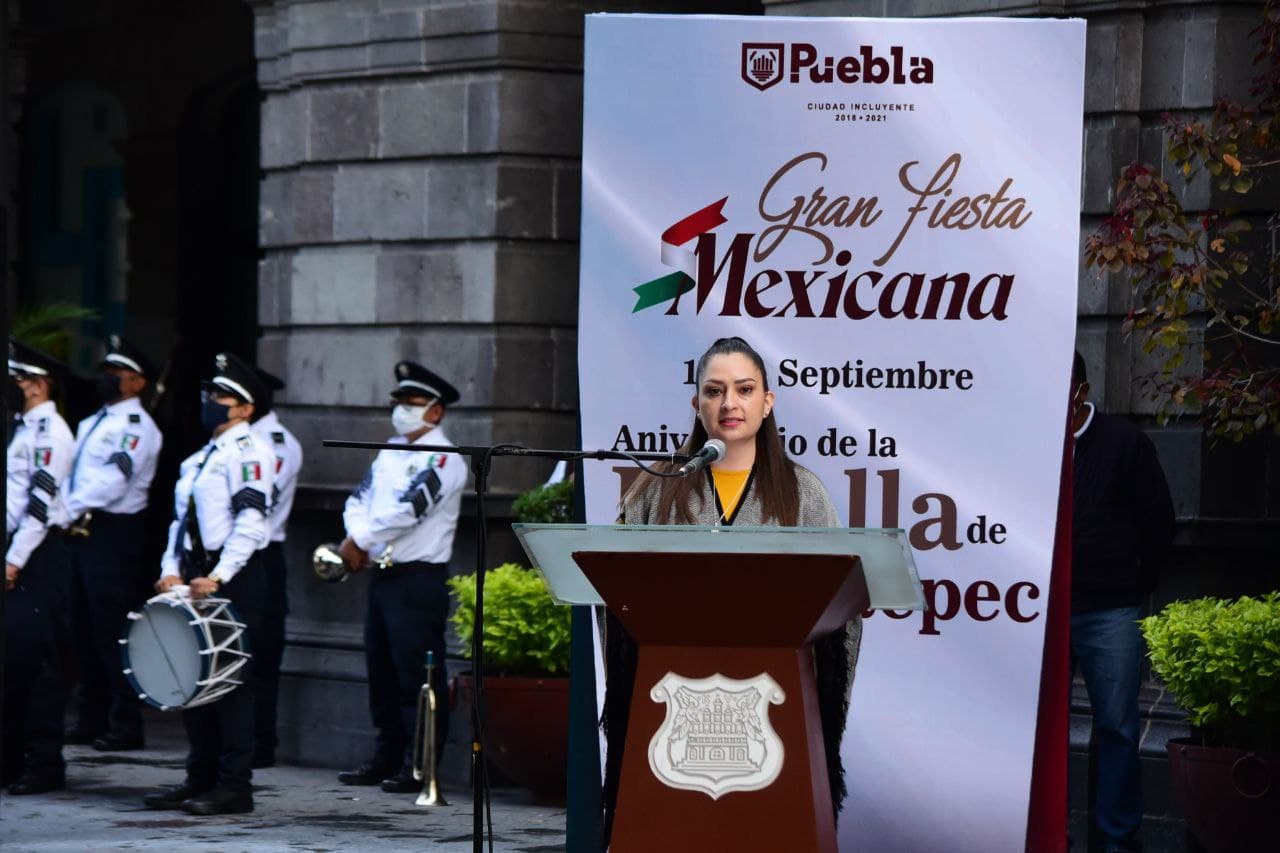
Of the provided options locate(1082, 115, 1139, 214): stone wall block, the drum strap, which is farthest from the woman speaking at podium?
the drum strap

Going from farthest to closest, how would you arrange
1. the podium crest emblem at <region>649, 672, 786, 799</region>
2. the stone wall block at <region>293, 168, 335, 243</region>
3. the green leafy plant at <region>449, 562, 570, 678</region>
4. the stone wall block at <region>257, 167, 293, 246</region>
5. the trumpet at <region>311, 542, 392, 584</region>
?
the stone wall block at <region>257, 167, 293, 246</region> → the stone wall block at <region>293, 168, 335, 243</region> → the trumpet at <region>311, 542, 392, 584</region> → the green leafy plant at <region>449, 562, 570, 678</region> → the podium crest emblem at <region>649, 672, 786, 799</region>

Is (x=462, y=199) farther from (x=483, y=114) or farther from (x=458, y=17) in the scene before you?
(x=458, y=17)

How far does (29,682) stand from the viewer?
11.9 metres

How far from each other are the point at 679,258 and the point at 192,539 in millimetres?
4445

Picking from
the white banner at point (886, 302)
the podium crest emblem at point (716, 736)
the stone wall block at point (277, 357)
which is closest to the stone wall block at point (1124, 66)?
the white banner at point (886, 302)

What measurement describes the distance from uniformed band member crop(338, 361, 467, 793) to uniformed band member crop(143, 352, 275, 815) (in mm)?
915

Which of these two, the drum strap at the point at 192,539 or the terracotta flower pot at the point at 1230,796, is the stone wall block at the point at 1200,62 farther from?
the drum strap at the point at 192,539

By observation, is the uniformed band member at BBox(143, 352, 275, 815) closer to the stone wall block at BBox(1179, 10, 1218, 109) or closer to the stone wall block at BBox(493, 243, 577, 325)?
the stone wall block at BBox(493, 243, 577, 325)

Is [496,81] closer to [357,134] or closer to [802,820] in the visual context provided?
[357,134]

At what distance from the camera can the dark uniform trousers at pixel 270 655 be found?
13.2 m

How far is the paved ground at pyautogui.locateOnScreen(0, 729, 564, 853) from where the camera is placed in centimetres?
A: 1038

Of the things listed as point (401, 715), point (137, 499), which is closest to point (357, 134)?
point (137, 499)

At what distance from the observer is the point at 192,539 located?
1121 cm

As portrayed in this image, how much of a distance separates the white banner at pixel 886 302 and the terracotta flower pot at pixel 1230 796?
61.8 inches
